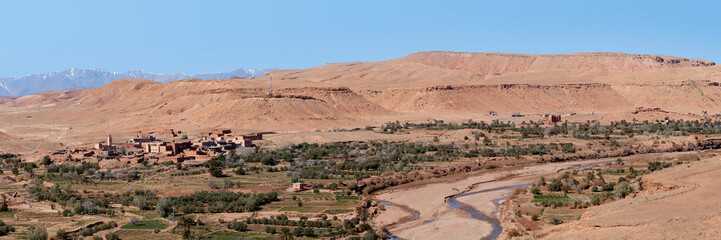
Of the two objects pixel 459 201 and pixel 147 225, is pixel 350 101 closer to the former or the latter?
pixel 459 201

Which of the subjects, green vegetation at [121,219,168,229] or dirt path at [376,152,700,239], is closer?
green vegetation at [121,219,168,229]

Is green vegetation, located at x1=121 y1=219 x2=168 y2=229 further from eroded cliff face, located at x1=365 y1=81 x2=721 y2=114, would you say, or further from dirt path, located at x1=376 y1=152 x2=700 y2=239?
eroded cliff face, located at x1=365 y1=81 x2=721 y2=114

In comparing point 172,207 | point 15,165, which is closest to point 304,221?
point 172,207

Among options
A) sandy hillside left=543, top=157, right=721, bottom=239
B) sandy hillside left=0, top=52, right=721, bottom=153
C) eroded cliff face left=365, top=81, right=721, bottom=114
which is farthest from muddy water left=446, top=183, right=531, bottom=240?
eroded cliff face left=365, top=81, right=721, bottom=114

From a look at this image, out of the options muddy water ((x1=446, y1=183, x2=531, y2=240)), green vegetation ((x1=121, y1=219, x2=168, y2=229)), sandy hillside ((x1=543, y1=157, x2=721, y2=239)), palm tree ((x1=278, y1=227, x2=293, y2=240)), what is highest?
sandy hillside ((x1=543, y1=157, x2=721, y2=239))

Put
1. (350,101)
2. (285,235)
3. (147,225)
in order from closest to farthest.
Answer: (285,235) < (147,225) < (350,101)

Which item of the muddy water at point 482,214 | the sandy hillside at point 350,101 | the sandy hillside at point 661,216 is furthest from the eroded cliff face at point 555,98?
the sandy hillside at point 661,216

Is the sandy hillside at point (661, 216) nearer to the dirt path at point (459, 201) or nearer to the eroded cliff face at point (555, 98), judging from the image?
the dirt path at point (459, 201)

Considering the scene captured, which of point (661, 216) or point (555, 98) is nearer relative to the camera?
point (661, 216)

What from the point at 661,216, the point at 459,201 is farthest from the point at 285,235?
the point at 459,201

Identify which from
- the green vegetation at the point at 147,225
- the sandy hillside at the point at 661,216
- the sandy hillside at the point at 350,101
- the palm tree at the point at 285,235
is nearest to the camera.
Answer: the sandy hillside at the point at 661,216

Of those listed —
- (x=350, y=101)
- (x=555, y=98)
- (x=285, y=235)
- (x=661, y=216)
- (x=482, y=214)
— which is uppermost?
(x=350, y=101)
